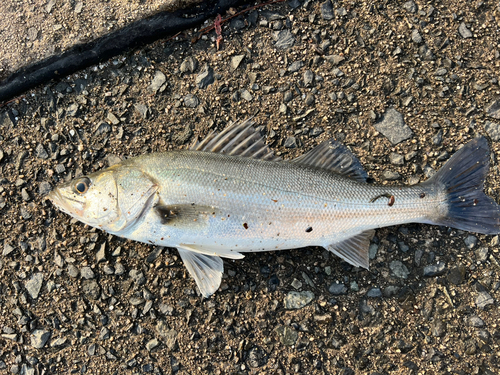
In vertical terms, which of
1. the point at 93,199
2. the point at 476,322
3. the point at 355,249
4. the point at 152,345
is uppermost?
the point at 93,199

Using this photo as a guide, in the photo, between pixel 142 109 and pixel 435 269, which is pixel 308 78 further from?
pixel 435 269

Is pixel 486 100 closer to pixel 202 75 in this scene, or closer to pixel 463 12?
pixel 463 12

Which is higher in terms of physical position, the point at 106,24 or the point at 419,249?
the point at 106,24

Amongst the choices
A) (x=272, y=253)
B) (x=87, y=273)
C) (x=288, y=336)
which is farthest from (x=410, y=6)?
(x=87, y=273)

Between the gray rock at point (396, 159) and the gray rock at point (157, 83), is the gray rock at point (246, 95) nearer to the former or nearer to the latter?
the gray rock at point (157, 83)

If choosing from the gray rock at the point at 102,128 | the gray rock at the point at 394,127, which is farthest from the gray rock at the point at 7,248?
the gray rock at the point at 394,127

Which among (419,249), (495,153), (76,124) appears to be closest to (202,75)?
(76,124)
